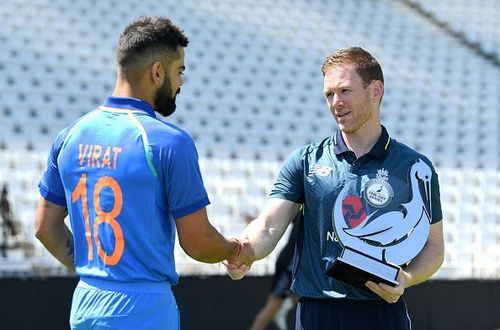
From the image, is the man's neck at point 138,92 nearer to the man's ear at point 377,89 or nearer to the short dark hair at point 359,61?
the short dark hair at point 359,61

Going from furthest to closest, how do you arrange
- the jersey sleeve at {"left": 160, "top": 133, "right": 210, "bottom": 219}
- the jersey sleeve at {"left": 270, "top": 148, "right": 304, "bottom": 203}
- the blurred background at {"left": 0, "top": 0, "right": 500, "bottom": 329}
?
the blurred background at {"left": 0, "top": 0, "right": 500, "bottom": 329}
the jersey sleeve at {"left": 270, "top": 148, "right": 304, "bottom": 203}
the jersey sleeve at {"left": 160, "top": 133, "right": 210, "bottom": 219}

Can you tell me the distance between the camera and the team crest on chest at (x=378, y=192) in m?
3.53

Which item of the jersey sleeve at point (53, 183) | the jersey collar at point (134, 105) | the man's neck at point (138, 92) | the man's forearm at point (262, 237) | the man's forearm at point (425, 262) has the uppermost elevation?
the man's neck at point (138, 92)

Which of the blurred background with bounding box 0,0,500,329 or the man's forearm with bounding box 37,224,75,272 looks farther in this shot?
the blurred background with bounding box 0,0,500,329

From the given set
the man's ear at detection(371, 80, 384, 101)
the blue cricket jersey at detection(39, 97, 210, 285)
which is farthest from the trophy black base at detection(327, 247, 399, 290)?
the man's ear at detection(371, 80, 384, 101)

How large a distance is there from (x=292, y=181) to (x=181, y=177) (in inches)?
A: 25.2

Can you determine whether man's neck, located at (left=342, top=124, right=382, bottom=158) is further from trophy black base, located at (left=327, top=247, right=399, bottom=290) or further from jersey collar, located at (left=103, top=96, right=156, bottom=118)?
jersey collar, located at (left=103, top=96, right=156, bottom=118)

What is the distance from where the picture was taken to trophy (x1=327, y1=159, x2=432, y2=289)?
11.5ft

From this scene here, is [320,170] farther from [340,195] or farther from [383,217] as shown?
[383,217]

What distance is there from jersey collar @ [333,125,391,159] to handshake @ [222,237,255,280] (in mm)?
485

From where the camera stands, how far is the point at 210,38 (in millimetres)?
16844

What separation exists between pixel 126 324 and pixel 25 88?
11430mm

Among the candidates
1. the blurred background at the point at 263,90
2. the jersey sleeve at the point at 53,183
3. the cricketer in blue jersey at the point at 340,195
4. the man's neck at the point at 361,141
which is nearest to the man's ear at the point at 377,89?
the cricketer in blue jersey at the point at 340,195

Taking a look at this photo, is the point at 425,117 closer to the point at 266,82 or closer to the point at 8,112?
the point at 266,82
